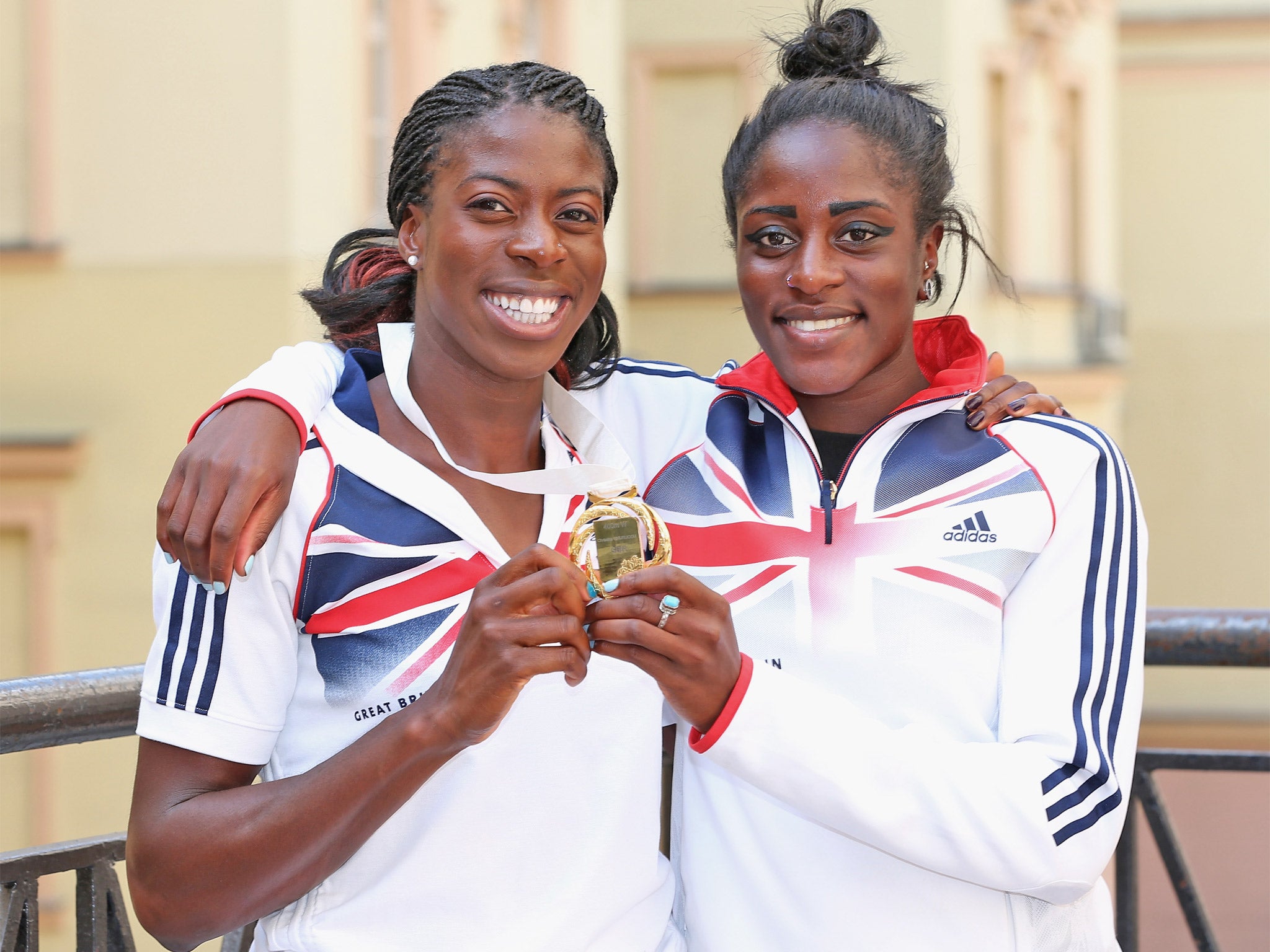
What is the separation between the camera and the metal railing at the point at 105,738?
7.18 ft

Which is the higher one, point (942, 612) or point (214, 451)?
point (214, 451)

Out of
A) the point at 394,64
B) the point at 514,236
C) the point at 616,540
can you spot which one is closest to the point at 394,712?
the point at 616,540

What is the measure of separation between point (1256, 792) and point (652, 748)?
12.2 m

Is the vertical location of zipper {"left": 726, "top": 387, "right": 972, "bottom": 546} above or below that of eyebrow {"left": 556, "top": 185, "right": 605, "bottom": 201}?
below

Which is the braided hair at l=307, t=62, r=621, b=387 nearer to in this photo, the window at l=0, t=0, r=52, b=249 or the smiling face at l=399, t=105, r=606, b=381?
the smiling face at l=399, t=105, r=606, b=381

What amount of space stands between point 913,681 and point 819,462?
1.23 ft

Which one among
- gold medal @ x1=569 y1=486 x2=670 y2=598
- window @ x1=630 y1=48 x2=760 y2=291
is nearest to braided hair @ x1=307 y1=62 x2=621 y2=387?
gold medal @ x1=569 y1=486 x2=670 y2=598

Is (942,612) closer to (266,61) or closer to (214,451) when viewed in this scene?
(214,451)

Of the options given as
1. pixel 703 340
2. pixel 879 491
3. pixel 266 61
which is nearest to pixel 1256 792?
pixel 703 340

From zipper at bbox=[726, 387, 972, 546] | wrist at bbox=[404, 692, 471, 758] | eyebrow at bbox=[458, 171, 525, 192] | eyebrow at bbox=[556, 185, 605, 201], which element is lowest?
wrist at bbox=[404, 692, 471, 758]

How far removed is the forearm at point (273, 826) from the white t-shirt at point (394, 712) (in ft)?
0.28

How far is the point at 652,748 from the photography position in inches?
84.2

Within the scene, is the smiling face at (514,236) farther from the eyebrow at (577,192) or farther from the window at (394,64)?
the window at (394,64)

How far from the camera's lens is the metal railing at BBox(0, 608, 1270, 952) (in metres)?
2.19
